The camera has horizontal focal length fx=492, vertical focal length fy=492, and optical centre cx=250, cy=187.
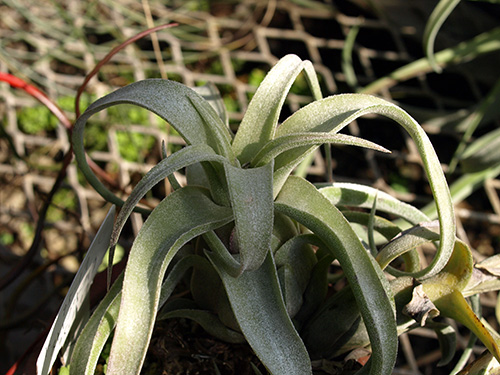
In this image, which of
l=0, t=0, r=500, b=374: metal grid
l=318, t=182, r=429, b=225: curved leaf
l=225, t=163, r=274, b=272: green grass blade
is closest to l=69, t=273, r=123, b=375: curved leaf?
l=225, t=163, r=274, b=272: green grass blade

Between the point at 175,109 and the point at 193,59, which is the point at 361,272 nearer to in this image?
the point at 175,109

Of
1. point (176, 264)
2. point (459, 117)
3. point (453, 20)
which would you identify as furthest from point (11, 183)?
point (453, 20)

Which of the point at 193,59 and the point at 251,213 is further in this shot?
the point at 193,59

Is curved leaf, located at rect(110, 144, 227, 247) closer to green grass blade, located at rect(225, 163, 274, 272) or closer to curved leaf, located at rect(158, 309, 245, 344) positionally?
green grass blade, located at rect(225, 163, 274, 272)

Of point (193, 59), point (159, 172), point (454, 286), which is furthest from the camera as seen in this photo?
point (193, 59)

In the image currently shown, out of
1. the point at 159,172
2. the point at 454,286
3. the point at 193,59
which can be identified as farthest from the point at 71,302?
the point at 193,59

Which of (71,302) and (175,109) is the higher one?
(175,109)
